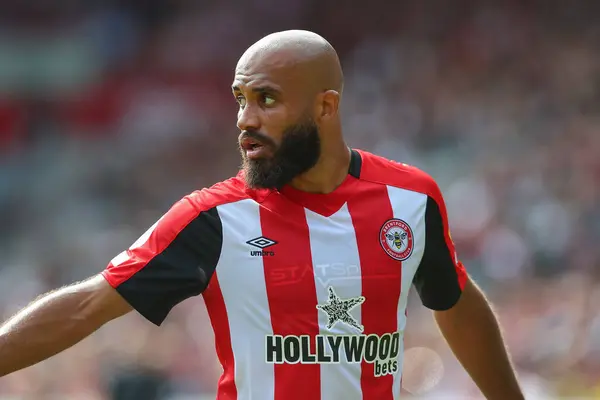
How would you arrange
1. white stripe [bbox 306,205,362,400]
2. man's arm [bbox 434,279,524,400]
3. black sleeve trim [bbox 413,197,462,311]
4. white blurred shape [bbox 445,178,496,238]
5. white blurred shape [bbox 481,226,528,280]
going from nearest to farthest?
1. white stripe [bbox 306,205,362,400]
2. black sleeve trim [bbox 413,197,462,311]
3. man's arm [bbox 434,279,524,400]
4. white blurred shape [bbox 481,226,528,280]
5. white blurred shape [bbox 445,178,496,238]

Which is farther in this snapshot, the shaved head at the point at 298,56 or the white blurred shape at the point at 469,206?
the white blurred shape at the point at 469,206

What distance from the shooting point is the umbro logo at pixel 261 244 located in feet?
9.62

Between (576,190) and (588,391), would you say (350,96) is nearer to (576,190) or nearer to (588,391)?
(576,190)

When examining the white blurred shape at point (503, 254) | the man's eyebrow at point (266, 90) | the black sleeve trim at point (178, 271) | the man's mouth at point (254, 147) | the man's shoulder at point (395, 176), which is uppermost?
the man's eyebrow at point (266, 90)

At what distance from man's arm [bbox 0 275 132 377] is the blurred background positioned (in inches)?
187

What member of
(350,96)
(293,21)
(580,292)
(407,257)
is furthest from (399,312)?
(293,21)

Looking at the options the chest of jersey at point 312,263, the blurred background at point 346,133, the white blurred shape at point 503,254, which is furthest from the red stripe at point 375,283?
the white blurred shape at point 503,254

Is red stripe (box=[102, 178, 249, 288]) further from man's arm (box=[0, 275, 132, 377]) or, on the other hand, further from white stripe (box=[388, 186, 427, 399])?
white stripe (box=[388, 186, 427, 399])

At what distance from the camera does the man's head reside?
114 inches

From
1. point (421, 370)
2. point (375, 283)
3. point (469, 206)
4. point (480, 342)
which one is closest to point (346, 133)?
point (469, 206)

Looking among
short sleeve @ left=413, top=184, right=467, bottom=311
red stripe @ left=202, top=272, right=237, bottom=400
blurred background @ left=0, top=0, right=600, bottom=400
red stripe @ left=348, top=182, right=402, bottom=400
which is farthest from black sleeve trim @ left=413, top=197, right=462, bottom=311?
blurred background @ left=0, top=0, right=600, bottom=400

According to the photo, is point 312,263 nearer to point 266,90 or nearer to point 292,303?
point 292,303

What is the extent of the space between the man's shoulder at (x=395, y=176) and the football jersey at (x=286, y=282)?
113 millimetres

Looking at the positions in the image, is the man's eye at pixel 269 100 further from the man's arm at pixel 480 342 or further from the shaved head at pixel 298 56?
the man's arm at pixel 480 342
